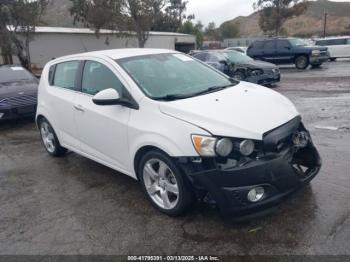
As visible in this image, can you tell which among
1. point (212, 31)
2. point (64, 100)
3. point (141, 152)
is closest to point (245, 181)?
point (141, 152)

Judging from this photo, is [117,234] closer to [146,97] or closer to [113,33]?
[146,97]

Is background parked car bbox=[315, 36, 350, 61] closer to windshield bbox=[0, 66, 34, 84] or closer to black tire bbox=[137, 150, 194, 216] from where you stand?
windshield bbox=[0, 66, 34, 84]

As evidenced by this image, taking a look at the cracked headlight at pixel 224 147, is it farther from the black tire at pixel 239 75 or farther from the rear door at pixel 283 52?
the rear door at pixel 283 52

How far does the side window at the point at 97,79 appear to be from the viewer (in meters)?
4.04

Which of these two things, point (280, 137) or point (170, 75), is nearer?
point (280, 137)

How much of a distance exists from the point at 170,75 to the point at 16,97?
5.26 meters

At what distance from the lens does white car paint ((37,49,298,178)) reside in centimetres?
317

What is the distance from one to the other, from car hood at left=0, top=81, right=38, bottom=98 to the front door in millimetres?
4257

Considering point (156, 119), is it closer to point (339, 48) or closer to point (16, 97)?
point (16, 97)

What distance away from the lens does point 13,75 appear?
9.19m

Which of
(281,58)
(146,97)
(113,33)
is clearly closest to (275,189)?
(146,97)

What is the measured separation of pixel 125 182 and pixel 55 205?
91 centimetres

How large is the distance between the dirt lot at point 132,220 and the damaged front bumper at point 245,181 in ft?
1.00

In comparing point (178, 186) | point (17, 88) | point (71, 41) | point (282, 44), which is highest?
point (71, 41)
